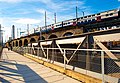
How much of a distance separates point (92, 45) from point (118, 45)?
226 centimetres

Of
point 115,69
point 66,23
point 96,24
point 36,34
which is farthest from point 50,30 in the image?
point 115,69

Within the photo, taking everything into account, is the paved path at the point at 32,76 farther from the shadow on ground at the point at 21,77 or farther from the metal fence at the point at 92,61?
the metal fence at the point at 92,61

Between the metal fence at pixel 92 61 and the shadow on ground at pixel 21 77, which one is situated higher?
the metal fence at pixel 92 61

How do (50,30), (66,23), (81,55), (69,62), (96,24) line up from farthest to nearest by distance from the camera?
(50,30), (66,23), (96,24), (69,62), (81,55)

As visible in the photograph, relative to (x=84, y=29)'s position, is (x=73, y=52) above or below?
below

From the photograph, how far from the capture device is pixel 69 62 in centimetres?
1028

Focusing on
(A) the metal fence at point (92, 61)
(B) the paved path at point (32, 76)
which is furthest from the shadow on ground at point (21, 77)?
(A) the metal fence at point (92, 61)

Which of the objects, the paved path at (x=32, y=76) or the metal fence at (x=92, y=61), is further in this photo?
the paved path at (x=32, y=76)

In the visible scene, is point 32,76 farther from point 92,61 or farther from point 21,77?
point 92,61

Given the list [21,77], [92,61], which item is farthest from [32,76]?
[92,61]

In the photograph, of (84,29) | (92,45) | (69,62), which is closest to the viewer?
(92,45)

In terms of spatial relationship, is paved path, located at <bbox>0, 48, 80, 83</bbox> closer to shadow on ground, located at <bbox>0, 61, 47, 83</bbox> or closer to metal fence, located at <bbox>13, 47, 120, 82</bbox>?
shadow on ground, located at <bbox>0, 61, 47, 83</bbox>

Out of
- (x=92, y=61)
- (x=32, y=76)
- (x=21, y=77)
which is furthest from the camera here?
(x=32, y=76)

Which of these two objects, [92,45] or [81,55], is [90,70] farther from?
[92,45]
